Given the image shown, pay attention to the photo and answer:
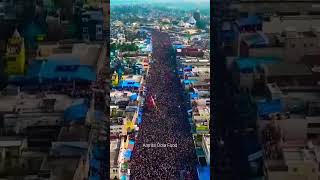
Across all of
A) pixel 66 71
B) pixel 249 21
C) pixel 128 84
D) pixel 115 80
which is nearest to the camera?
pixel 66 71

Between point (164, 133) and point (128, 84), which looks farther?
point (128, 84)

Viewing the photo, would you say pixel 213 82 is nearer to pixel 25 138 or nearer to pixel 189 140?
pixel 189 140

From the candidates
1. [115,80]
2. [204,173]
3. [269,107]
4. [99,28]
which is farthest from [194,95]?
[269,107]

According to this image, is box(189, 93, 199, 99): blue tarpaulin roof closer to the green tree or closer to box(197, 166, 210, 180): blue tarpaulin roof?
the green tree

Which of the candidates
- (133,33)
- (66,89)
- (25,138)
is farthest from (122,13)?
(25,138)

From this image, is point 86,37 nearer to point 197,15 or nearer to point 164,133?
point 164,133

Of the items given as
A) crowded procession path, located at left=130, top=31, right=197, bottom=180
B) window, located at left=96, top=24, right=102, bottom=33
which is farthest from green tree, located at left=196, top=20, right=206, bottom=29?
window, located at left=96, top=24, right=102, bottom=33
